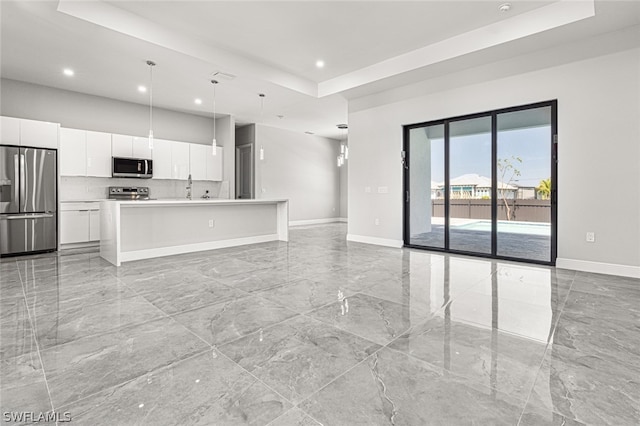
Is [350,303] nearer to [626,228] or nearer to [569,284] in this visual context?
[569,284]

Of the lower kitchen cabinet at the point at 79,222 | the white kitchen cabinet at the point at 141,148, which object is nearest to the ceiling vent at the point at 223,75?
the white kitchen cabinet at the point at 141,148

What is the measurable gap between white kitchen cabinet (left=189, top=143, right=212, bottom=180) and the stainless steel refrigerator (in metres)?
2.52

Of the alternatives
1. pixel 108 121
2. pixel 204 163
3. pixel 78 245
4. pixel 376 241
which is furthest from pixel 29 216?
pixel 376 241

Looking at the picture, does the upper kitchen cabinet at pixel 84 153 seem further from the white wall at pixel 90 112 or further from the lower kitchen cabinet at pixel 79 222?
the lower kitchen cabinet at pixel 79 222

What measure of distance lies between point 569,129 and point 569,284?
2.04 metres

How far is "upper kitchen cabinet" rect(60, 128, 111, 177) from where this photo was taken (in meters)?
5.60

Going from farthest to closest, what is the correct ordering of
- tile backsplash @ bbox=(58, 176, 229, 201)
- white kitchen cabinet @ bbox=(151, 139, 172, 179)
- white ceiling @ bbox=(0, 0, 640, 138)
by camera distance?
white kitchen cabinet @ bbox=(151, 139, 172, 179) → tile backsplash @ bbox=(58, 176, 229, 201) → white ceiling @ bbox=(0, 0, 640, 138)

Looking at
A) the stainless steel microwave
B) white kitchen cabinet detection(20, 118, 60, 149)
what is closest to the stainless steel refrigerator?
white kitchen cabinet detection(20, 118, 60, 149)

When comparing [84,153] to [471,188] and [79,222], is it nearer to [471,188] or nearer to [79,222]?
[79,222]

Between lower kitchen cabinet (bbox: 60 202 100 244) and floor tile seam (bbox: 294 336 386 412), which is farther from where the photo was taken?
lower kitchen cabinet (bbox: 60 202 100 244)

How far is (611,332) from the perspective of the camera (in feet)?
7.32

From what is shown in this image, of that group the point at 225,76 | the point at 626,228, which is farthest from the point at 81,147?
the point at 626,228

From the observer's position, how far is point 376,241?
6250 millimetres

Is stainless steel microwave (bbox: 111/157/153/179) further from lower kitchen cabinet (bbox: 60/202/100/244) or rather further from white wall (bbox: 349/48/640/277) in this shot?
white wall (bbox: 349/48/640/277)
